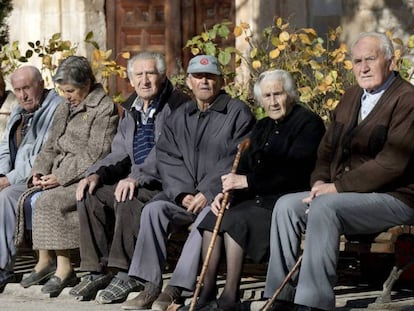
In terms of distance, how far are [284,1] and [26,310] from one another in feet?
17.6

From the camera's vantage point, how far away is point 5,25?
12672 millimetres

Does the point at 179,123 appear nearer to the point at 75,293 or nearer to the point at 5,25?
the point at 75,293

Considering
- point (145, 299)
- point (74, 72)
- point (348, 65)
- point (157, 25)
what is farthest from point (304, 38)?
point (157, 25)

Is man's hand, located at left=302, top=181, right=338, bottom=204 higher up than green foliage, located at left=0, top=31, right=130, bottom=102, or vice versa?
green foliage, located at left=0, top=31, right=130, bottom=102

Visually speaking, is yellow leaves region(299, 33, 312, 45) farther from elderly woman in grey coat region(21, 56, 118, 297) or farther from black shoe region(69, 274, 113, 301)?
black shoe region(69, 274, 113, 301)

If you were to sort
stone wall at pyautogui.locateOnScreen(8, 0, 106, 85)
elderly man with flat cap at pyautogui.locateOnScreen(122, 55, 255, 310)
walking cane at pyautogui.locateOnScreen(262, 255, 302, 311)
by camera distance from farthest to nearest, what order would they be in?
stone wall at pyautogui.locateOnScreen(8, 0, 106, 85) → elderly man with flat cap at pyautogui.locateOnScreen(122, 55, 255, 310) → walking cane at pyautogui.locateOnScreen(262, 255, 302, 311)

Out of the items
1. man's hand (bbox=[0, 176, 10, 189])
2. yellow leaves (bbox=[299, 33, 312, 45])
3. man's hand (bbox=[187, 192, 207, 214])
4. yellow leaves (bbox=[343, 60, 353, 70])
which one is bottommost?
man's hand (bbox=[187, 192, 207, 214])

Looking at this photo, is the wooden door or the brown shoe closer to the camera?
the brown shoe

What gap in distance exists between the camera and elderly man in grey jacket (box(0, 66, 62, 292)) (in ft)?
37.5

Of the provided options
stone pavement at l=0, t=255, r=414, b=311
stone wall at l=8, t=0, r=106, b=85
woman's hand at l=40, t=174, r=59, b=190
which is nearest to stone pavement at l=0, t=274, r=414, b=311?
stone pavement at l=0, t=255, r=414, b=311

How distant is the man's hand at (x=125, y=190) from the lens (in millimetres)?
10414

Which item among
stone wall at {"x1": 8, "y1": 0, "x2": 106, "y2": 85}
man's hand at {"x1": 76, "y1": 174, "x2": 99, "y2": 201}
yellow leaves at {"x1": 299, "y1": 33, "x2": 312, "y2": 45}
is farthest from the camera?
stone wall at {"x1": 8, "y1": 0, "x2": 106, "y2": 85}

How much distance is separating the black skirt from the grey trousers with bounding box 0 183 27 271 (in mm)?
1857

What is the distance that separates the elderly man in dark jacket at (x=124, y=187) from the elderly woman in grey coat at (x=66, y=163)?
15cm
